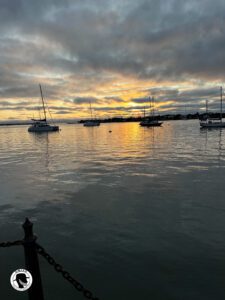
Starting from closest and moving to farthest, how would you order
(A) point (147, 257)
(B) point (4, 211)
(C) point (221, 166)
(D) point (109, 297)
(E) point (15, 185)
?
(D) point (109, 297), (A) point (147, 257), (B) point (4, 211), (E) point (15, 185), (C) point (221, 166)

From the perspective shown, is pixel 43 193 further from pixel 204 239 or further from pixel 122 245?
pixel 204 239

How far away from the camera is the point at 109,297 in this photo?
5051 millimetres

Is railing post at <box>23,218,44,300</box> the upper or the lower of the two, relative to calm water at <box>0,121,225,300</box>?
upper

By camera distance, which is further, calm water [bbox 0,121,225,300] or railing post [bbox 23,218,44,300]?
calm water [bbox 0,121,225,300]

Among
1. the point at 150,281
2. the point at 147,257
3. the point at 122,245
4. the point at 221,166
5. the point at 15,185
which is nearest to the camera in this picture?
the point at 150,281

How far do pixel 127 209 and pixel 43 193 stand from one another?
488 cm

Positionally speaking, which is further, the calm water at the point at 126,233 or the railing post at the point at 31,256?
the calm water at the point at 126,233

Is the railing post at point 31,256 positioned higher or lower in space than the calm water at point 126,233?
higher

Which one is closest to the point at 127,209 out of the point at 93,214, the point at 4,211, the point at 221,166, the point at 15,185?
the point at 93,214

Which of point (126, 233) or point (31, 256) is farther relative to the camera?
point (126, 233)

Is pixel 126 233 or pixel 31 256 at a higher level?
pixel 31 256

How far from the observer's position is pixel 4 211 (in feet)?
32.3

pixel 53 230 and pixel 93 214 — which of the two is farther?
pixel 93 214

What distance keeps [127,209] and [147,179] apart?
5.12 meters
